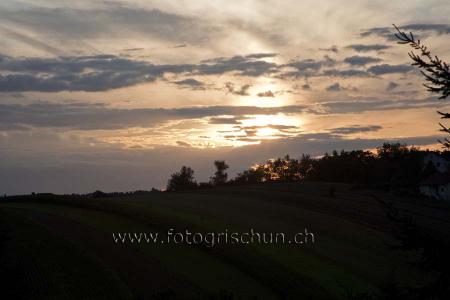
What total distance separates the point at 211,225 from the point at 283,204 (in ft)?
70.0

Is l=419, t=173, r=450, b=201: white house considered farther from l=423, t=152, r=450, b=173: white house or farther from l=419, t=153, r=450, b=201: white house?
l=423, t=152, r=450, b=173: white house

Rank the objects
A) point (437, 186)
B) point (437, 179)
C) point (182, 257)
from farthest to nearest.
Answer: point (437, 179) < point (437, 186) < point (182, 257)

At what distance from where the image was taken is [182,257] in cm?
3084

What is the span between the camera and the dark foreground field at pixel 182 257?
23344 mm

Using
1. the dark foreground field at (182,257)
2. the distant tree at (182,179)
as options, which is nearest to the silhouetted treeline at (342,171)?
the distant tree at (182,179)

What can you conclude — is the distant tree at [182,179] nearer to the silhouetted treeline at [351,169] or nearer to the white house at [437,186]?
the silhouetted treeline at [351,169]

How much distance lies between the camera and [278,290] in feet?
87.7

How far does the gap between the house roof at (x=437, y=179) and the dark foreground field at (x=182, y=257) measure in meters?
39.1

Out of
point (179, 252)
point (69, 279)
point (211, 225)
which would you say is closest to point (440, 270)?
point (69, 279)

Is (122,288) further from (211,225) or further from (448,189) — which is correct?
(448,189)

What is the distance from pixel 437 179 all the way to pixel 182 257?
7056 cm

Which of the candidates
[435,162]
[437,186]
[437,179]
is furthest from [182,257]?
[435,162]

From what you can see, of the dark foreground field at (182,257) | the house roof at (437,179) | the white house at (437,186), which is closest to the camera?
the dark foreground field at (182,257)

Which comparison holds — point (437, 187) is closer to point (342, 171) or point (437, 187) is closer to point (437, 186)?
point (437, 186)
